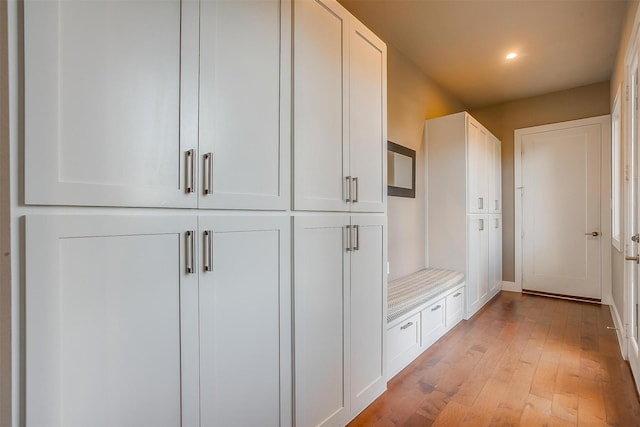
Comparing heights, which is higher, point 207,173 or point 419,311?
point 207,173

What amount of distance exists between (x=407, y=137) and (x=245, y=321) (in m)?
2.78

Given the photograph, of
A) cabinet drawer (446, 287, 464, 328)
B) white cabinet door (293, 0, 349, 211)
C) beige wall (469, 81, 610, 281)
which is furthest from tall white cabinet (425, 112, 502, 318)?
white cabinet door (293, 0, 349, 211)

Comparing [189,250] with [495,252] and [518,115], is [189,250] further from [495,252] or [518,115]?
[518,115]

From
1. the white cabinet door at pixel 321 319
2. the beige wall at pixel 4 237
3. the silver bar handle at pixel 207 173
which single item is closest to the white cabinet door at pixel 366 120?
the white cabinet door at pixel 321 319

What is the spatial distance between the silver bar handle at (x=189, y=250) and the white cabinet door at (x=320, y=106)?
509mm

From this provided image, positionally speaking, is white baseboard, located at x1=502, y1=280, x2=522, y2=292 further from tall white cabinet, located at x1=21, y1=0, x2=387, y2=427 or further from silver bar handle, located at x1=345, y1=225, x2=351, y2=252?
silver bar handle, located at x1=345, y1=225, x2=351, y2=252

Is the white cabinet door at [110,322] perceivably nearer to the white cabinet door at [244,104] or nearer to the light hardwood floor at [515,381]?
the white cabinet door at [244,104]

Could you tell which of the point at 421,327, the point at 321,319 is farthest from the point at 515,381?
the point at 321,319

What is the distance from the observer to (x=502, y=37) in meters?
3.05

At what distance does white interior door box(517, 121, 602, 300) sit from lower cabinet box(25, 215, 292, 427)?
4515 millimetres

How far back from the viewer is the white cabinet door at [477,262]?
140 inches

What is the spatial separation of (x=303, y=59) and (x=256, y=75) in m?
0.31

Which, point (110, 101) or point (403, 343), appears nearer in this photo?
point (110, 101)

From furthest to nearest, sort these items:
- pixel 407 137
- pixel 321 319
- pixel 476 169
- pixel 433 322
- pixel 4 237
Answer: pixel 476 169, pixel 407 137, pixel 433 322, pixel 321 319, pixel 4 237
